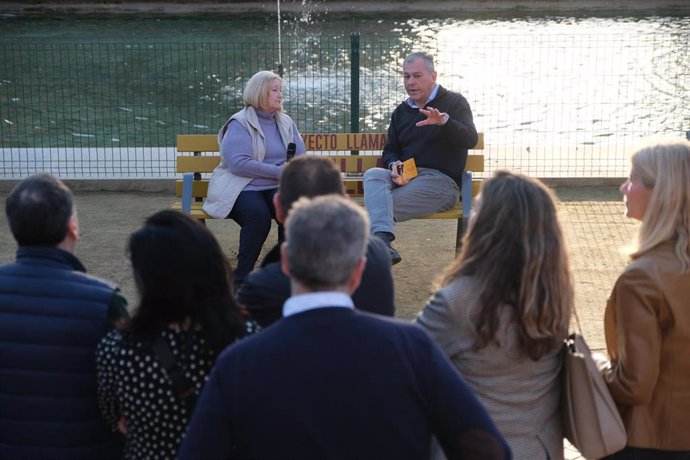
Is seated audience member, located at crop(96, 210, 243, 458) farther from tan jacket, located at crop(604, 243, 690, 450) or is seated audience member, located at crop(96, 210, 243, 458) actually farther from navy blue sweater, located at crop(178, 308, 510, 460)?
tan jacket, located at crop(604, 243, 690, 450)

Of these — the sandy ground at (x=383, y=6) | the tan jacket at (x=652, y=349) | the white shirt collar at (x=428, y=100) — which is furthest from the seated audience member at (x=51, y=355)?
the sandy ground at (x=383, y=6)

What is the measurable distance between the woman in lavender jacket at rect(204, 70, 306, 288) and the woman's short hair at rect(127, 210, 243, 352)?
358 cm

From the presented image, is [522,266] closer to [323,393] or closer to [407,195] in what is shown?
[323,393]

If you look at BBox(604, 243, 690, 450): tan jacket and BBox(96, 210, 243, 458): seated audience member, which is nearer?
BBox(96, 210, 243, 458): seated audience member

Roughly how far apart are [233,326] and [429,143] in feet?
13.3

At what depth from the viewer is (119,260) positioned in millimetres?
7176

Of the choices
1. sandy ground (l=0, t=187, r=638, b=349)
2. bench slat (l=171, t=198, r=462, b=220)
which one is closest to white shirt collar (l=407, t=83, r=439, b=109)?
bench slat (l=171, t=198, r=462, b=220)

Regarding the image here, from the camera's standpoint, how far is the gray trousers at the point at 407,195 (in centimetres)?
641

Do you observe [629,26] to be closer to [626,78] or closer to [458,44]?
[458,44]

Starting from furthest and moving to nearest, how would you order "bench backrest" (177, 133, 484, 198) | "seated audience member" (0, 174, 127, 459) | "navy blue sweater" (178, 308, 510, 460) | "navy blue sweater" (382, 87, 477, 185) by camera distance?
"bench backrest" (177, 133, 484, 198)
"navy blue sweater" (382, 87, 477, 185)
"seated audience member" (0, 174, 127, 459)
"navy blue sweater" (178, 308, 510, 460)

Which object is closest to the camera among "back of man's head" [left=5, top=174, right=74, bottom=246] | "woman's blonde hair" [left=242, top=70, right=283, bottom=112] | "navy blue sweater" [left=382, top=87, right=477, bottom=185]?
"back of man's head" [left=5, top=174, right=74, bottom=246]

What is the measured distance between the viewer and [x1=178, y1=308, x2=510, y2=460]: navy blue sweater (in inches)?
86.4

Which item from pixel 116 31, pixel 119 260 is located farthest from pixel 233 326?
pixel 116 31

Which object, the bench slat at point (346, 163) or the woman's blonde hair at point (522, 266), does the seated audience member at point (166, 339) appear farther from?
the bench slat at point (346, 163)
